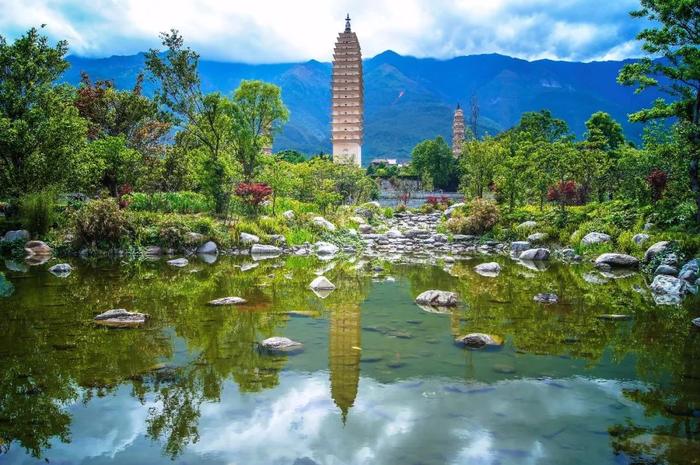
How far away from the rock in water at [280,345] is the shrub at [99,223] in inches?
498

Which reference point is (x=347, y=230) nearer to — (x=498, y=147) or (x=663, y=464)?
(x=498, y=147)

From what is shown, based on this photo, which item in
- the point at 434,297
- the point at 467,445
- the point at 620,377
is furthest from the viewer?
the point at 434,297

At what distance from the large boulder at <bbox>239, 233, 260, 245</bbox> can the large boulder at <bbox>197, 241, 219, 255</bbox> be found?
101 centimetres

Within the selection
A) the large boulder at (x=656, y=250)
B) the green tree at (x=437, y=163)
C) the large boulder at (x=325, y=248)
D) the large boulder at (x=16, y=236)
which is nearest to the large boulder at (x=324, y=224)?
the large boulder at (x=325, y=248)

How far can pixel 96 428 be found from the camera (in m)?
4.59

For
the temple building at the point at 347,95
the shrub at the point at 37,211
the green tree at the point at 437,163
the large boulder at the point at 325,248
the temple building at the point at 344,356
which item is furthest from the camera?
the temple building at the point at 347,95

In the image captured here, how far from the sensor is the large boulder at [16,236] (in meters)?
18.2

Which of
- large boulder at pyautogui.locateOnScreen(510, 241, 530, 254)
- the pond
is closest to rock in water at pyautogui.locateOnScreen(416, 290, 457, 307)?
the pond

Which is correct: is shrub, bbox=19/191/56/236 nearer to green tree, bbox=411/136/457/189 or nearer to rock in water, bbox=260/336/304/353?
rock in water, bbox=260/336/304/353

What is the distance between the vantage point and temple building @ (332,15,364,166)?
74.6 m

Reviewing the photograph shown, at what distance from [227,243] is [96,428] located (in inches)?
580

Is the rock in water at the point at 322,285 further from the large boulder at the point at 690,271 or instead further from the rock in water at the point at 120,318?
the large boulder at the point at 690,271

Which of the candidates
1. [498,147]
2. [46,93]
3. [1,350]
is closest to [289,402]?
[1,350]

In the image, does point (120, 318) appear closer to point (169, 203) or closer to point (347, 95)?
point (169, 203)
